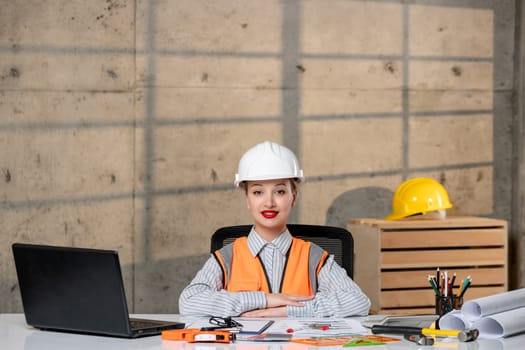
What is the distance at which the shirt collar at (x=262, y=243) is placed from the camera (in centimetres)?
299

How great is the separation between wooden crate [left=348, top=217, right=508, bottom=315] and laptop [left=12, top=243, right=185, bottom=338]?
2.61 meters

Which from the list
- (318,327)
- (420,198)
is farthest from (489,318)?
(420,198)

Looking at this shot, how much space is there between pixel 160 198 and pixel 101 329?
297 cm

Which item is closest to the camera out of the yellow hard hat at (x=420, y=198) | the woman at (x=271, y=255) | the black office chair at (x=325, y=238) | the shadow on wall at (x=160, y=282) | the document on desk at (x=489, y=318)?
the document on desk at (x=489, y=318)

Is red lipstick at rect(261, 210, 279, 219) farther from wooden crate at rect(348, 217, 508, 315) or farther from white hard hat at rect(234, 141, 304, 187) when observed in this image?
wooden crate at rect(348, 217, 508, 315)

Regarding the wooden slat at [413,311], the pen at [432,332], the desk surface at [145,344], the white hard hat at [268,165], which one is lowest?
the wooden slat at [413,311]

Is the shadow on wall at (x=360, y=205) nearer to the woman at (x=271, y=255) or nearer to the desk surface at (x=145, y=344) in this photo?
the woman at (x=271, y=255)

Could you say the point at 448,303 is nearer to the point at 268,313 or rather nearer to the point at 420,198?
the point at 268,313

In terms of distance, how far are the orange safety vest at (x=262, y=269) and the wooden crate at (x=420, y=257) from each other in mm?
1880

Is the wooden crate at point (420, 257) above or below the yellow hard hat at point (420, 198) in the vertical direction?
below

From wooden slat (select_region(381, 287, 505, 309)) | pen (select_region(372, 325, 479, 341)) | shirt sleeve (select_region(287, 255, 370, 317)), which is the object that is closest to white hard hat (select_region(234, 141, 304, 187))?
shirt sleeve (select_region(287, 255, 370, 317))

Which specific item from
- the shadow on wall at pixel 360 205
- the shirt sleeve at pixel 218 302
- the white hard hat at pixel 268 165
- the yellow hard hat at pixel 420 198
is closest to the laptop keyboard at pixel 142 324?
the shirt sleeve at pixel 218 302

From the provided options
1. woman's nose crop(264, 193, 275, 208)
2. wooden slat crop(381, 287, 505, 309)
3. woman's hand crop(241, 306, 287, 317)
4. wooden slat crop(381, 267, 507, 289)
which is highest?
woman's nose crop(264, 193, 275, 208)

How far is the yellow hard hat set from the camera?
199 inches
